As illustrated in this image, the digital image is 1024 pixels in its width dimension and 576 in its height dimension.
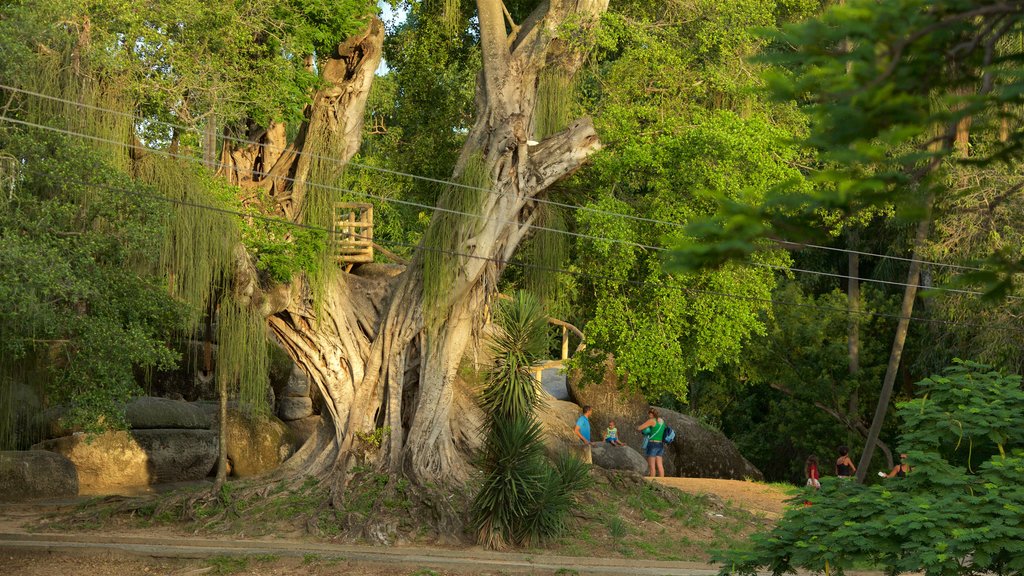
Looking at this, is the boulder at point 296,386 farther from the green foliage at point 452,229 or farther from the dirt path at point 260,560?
the dirt path at point 260,560

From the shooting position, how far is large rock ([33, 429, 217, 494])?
24.8 m

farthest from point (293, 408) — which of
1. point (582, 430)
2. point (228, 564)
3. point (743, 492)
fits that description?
point (228, 564)

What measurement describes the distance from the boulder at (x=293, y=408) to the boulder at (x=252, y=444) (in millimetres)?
2875

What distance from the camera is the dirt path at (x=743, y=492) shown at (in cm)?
2225

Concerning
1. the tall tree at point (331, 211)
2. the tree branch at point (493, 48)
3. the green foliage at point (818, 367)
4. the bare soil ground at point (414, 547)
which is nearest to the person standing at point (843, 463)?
the bare soil ground at point (414, 547)

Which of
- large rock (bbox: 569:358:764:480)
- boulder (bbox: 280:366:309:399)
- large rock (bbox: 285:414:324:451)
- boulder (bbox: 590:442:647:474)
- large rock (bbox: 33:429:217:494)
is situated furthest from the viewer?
boulder (bbox: 280:366:309:399)

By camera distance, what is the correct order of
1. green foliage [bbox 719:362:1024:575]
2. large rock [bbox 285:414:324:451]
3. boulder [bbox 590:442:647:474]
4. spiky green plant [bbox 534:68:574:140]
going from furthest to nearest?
large rock [bbox 285:414:324:451] < boulder [bbox 590:442:647:474] < spiky green plant [bbox 534:68:574:140] < green foliage [bbox 719:362:1024:575]

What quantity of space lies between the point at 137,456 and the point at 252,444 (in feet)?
9.27

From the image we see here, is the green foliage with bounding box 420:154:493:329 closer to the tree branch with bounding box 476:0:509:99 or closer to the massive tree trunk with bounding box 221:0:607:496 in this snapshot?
the massive tree trunk with bounding box 221:0:607:496

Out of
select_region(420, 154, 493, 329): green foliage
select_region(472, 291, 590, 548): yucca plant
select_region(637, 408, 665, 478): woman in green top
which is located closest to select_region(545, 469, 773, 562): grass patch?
select_region(472, 291, 590, 548): yucca plant

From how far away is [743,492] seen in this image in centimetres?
2402

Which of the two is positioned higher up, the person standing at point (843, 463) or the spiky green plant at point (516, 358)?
the spiky green plant at point (516, 358)

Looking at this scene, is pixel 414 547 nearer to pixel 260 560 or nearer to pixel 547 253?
pixel 260 560

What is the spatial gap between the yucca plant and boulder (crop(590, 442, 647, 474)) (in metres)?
9.23
